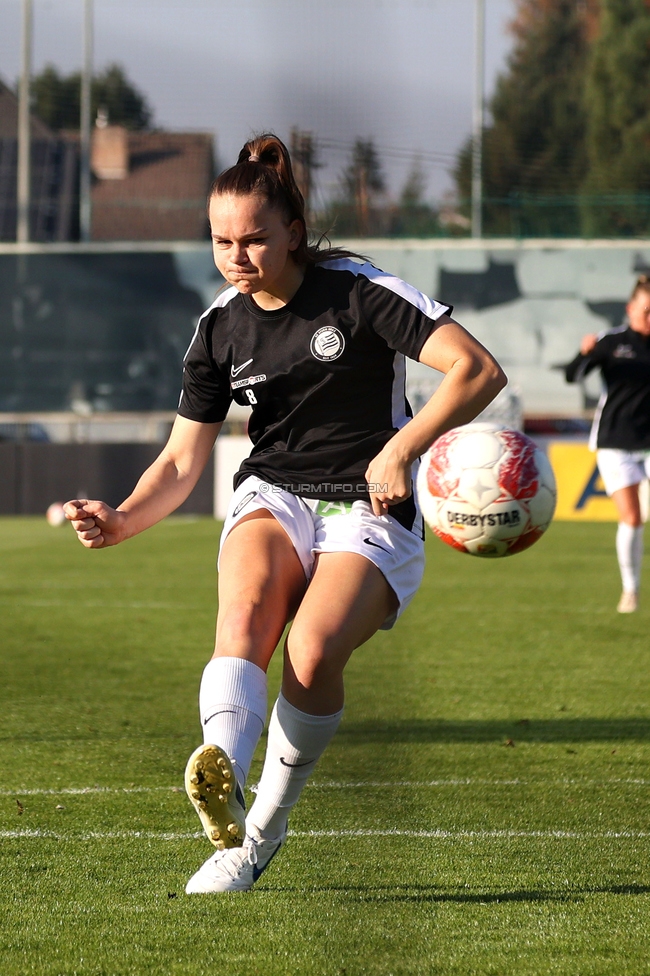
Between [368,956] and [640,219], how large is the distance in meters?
23.8

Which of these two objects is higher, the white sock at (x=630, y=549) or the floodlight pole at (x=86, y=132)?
the floodlight pole at (x=86, y=132)

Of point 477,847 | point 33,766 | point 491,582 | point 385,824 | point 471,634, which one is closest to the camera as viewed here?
point 477,847

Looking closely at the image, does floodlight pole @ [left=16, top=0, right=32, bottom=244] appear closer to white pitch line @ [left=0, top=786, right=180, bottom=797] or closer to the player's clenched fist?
white pitch line @ [left=0, top=786, right=180, bottom=797]

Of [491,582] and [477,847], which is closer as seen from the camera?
[477,847]

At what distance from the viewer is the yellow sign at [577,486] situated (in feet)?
67.4

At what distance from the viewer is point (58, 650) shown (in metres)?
8.32

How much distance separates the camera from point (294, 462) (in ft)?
12.0

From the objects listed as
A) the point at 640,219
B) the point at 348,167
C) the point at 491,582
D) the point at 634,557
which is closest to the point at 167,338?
the point at 348,167

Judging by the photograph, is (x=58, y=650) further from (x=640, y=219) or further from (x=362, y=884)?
(x=640, y=219)

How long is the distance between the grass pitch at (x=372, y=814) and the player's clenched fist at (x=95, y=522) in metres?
0.89

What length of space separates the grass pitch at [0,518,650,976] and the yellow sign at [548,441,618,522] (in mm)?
11381

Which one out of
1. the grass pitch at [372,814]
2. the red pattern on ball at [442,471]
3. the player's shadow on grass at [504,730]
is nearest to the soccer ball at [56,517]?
the grass pitch at [372,814]

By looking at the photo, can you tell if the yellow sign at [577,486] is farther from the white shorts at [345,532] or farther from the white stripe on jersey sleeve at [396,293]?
the white shorts at [345,532]

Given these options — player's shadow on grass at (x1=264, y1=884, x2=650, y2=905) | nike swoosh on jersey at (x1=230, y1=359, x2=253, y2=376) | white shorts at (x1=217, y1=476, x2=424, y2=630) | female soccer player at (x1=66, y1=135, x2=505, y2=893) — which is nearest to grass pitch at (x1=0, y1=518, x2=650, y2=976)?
player's shadow on grass at (x1=264, y1=884, x2=650, y2=905)
